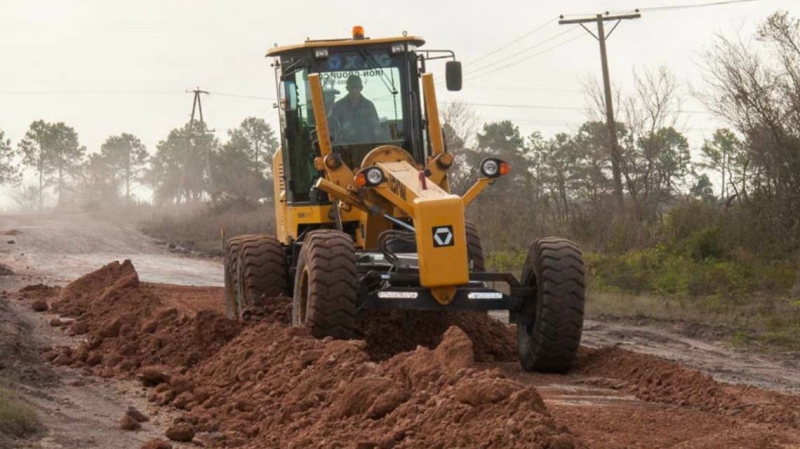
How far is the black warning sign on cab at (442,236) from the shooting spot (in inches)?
444

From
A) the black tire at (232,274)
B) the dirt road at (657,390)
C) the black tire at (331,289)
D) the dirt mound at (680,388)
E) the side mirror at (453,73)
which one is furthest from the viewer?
the black tire at (232,274)

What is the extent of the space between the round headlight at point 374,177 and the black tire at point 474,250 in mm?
1818

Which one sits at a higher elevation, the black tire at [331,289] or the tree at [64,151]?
the tree at [64,151]

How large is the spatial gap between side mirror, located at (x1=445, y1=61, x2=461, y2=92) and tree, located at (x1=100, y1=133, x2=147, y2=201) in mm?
88428

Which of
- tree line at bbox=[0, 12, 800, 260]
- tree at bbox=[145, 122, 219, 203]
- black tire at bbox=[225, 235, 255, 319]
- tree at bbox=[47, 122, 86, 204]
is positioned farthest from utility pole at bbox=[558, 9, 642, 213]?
tree at bbox=[47, 122, 86, 204]

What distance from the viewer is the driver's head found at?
1368 cm

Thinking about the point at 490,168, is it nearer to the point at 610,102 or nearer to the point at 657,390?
the point at 657,390

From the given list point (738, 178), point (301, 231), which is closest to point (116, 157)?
point (738, 178)

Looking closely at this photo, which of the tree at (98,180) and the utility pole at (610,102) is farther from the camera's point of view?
the tree at (98,180)

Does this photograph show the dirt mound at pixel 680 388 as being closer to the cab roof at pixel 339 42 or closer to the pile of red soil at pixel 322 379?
the pile of red soil at pixel 322 379

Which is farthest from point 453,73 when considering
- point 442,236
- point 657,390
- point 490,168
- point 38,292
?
point 38,292

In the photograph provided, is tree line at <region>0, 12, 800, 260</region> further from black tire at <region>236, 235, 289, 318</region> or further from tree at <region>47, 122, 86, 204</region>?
tree at <region>47, 122, 86, 204</region>

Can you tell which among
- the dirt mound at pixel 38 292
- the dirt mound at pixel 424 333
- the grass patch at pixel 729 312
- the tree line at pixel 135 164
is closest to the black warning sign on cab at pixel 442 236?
the dirt mound at pixel 424 333

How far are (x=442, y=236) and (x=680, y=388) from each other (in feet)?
7.98
